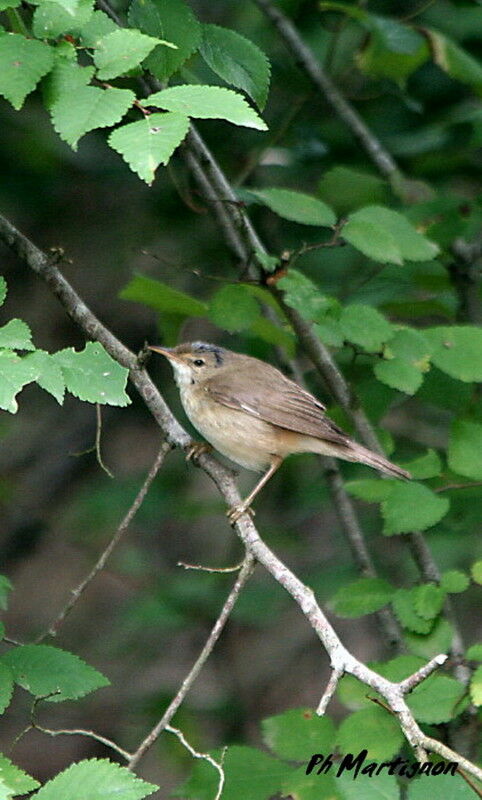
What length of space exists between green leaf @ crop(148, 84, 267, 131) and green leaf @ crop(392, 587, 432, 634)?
1.82 meters

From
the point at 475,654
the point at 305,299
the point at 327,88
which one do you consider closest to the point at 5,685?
the point at 475,654

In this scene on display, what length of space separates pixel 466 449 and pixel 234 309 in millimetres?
982

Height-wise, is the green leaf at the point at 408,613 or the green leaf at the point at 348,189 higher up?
the green leaf at the point at 348,189

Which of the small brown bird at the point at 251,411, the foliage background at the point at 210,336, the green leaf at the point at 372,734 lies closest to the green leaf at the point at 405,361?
the small brown bird at the point at 251,411

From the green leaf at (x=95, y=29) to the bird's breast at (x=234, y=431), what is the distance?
1.83 m

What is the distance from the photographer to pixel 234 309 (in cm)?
406

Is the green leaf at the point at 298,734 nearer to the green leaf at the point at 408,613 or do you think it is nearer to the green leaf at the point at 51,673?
the green leaf at the point at 408,613

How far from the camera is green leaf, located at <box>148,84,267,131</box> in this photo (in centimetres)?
253

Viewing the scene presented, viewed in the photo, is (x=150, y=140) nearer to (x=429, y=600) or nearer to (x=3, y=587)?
(x=3, y=587)

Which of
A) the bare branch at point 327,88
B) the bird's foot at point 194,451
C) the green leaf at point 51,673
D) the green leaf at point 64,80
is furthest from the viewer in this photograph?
the bare branch at point 327,88

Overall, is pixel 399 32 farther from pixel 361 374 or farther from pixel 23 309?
pixel 23 309

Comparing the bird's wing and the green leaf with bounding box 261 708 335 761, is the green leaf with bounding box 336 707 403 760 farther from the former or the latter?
the bird's wing

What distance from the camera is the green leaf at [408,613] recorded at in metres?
3.63

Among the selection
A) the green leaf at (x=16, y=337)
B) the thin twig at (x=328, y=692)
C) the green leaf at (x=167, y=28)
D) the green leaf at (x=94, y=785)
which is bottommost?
the thin twig at (x=328, y=692)
